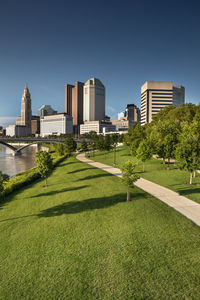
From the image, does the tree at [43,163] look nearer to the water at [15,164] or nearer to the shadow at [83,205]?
the shadow at [83,205]

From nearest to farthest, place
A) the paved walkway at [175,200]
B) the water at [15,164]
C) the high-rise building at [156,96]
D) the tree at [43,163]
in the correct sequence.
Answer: the paved walkway at [175,200]
the tree at [43,163]
the water at [15,164]
the high-rise building at [156,96]

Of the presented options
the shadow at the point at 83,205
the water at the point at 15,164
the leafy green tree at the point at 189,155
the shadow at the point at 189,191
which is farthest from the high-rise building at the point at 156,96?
the shadow at the point at 83,205

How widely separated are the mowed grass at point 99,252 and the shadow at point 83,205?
0.34 feet

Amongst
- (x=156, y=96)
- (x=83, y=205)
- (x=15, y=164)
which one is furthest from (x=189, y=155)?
(x=156, y=96)

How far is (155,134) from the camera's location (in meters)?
44.9

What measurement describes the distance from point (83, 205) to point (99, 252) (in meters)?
7.86

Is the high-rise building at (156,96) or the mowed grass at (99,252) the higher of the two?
the high-rise building at (156,96)

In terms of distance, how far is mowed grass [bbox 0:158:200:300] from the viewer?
9288mm

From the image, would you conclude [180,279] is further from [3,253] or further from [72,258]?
[3,253]

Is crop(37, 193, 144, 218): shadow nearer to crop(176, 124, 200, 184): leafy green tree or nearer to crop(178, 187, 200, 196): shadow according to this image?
Answer: crop(178, 187, 200, 196): shadow

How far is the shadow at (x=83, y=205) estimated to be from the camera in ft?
60.0

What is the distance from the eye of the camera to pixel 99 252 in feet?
38.9

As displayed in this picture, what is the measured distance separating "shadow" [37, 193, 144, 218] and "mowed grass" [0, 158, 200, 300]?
0.10 meters

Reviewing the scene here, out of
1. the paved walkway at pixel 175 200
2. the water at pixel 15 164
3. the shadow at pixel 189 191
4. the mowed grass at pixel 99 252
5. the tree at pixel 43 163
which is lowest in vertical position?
the water at pixel 15 164
